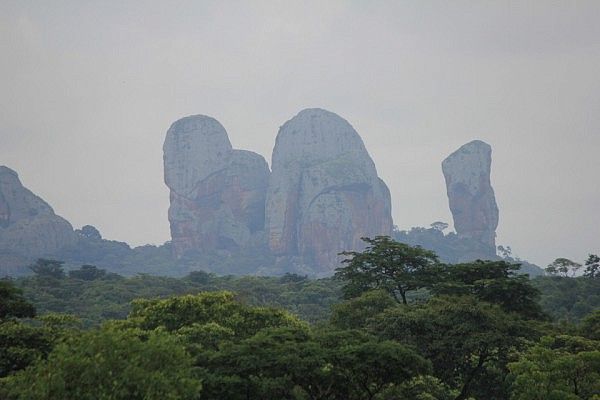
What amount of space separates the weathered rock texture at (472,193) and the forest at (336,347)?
140123 millimetres

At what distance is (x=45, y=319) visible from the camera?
68.8 feet

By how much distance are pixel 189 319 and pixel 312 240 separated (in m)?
130

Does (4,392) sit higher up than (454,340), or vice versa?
(454,340)

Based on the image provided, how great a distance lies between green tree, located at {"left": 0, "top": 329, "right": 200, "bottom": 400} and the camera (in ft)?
41.2

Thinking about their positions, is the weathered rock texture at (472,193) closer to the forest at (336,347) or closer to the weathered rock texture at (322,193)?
the weathered rock texture at (322,193)

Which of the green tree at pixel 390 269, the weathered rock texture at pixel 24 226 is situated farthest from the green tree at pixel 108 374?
the weathered rock texture at pixel 24 226

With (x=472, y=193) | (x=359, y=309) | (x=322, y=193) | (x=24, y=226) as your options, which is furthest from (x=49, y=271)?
(x=472, y=193)

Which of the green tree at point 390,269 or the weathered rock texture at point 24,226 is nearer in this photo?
the green tree at point 390,269

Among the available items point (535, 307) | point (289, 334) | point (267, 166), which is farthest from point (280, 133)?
point (289, 334)

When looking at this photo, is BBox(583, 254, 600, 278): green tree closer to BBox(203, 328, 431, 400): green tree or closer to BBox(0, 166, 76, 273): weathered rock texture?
BBox(203, 328, 431, 400): green tree

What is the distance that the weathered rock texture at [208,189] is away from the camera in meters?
169

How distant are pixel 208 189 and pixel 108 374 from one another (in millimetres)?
159742

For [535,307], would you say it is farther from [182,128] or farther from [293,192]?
[182,128]

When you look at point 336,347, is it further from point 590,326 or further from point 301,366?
point 590,326
